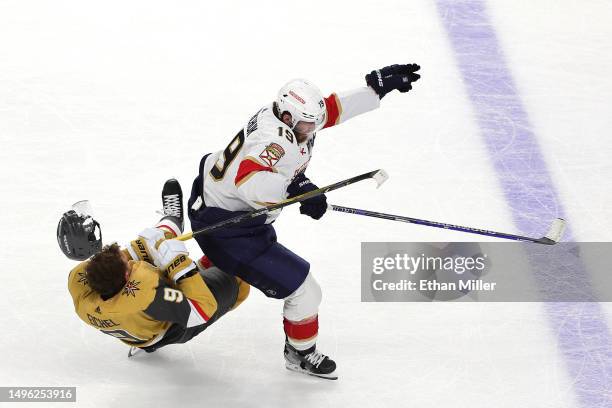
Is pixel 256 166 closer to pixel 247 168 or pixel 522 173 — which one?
pixel 247 168

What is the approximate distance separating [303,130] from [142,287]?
927mm

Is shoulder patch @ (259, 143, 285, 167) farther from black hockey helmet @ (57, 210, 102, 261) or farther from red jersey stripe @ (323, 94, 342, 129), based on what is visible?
black hockey helmet @ (57, 210, 102, 261)

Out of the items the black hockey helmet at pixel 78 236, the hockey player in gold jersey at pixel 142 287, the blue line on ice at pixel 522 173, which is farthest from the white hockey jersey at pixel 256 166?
the blue line on ice at pixel 522 173

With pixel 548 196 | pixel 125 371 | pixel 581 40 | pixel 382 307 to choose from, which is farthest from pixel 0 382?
pixel 581 40

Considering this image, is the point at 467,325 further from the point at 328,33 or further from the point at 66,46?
the point at 66,46

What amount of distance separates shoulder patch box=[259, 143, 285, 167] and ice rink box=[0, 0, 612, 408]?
98cm

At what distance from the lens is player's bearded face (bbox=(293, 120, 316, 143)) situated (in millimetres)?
4789

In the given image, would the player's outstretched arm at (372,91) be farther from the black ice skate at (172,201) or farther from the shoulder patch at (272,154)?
the black ice skate at (172,201)

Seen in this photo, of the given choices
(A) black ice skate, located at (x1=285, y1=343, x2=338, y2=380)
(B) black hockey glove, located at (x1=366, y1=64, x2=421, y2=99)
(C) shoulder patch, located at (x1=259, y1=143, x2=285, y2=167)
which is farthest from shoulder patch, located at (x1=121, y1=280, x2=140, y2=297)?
(B) black hockey glove, located at (x1=366, y1=64, x2=421, y2=99)

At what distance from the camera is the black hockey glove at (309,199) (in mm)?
4652

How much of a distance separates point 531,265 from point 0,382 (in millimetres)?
2545

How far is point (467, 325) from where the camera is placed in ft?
17.4

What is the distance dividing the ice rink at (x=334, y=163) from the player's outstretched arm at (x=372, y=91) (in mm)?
800

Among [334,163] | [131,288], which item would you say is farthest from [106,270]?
[334,163]
